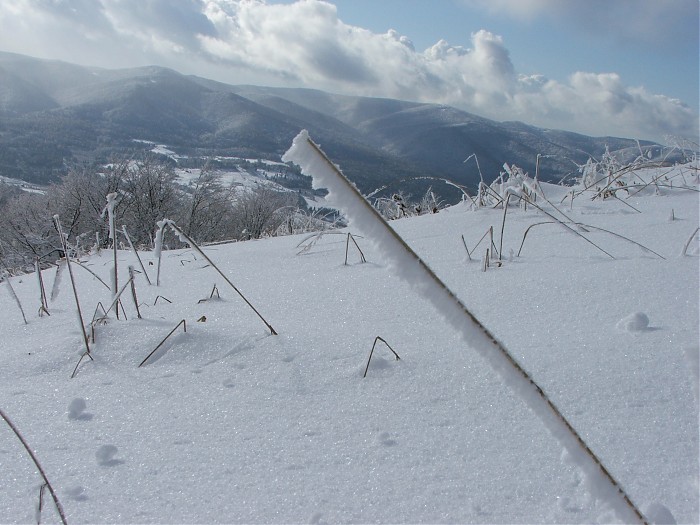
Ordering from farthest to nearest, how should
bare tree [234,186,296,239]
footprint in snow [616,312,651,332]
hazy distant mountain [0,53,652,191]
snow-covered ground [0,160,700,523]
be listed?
hazy distant mountain [0,53,652,191], bare tree [234,186,296,239], footprint in snow [616,312,651,332], snow-covered ground [0,160,700,523]

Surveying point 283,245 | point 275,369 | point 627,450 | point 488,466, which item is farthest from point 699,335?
point 283,245

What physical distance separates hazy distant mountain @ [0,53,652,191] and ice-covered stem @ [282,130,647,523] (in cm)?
8158

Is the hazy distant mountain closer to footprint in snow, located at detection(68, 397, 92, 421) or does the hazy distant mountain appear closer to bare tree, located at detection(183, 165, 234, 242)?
bare tree, located at detection(183, 165, 234, 242)

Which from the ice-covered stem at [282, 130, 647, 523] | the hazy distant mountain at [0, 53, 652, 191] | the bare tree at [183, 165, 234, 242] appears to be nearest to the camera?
the ice-covered stem at [282, 130, 647, 523]

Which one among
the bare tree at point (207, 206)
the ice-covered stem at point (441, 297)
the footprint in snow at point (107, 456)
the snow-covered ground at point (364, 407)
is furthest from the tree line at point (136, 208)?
the ice-covered stem at point (441, 297)

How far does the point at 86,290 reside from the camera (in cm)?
186

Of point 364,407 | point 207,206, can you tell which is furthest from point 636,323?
point 207,206

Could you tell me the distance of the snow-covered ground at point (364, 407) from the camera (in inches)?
20.0

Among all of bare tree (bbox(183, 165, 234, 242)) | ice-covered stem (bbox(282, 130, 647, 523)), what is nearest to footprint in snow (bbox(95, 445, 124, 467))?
ice-covered stem (bbox(282, 130, 647, 523))

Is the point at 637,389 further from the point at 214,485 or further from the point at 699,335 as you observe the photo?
the point at 214,485

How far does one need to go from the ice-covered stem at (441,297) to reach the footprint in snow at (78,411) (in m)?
0.64

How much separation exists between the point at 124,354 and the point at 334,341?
418mm

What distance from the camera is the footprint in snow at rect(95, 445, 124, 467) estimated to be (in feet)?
1.94

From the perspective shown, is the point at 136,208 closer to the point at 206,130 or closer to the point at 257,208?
the point at 257,208
